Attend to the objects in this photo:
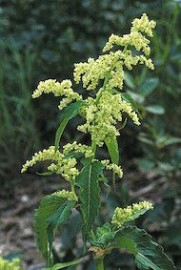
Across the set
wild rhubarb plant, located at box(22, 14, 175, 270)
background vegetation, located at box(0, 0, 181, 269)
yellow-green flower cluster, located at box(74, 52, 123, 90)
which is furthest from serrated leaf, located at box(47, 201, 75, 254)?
background vegetation, located at box(0, 0, 181, 269)

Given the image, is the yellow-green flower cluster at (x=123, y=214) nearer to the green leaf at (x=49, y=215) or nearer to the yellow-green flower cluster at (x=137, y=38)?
the green leaf at (x=49, y=215)

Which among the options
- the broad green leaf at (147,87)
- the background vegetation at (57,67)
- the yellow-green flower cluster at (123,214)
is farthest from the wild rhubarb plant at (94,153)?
the background vegetation at (57,67)

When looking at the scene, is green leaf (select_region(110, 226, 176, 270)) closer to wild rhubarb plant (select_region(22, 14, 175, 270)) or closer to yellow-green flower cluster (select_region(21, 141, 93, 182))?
wild rhubarb plant (select_region(22, 14, 175, 270))

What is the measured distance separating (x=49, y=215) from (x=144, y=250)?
0.67 feet

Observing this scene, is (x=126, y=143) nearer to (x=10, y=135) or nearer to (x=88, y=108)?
(x=10, y=135)

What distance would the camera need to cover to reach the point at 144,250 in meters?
1.45

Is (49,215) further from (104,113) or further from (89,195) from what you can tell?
(104,113)

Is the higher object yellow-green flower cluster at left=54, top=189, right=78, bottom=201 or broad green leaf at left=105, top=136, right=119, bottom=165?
broad green leaf at left=105, top=136, right=119, bottom=165

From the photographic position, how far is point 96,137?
1.38 m

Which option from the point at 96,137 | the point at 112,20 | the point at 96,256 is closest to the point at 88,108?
the point at 96,137

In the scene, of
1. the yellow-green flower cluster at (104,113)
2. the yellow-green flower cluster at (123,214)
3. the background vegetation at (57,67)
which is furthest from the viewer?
the background vegetation at (57,67)

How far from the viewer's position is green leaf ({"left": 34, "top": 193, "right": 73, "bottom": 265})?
1420 millimetres

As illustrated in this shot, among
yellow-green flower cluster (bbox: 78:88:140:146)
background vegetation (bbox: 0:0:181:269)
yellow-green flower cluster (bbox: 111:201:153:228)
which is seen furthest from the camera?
background vegetation (bbox: 0:0:181:269)

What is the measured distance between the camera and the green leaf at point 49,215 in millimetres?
1420
